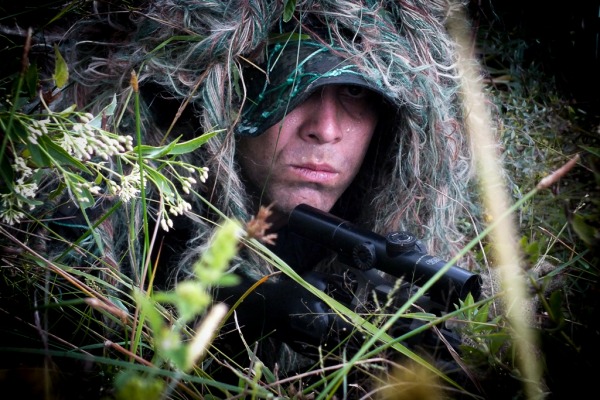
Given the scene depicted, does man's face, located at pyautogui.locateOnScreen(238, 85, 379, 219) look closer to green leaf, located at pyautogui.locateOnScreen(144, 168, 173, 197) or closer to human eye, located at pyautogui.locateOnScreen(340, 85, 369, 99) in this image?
human eye, located at pyautogui.locateOnScreen(340, 85, 369, 99)

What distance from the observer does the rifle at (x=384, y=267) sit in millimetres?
1436

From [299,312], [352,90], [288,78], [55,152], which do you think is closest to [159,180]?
[55,152]

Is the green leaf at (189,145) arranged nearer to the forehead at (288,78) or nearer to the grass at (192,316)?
the grass at (192,316)

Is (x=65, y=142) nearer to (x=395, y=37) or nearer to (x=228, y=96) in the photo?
(x=228, y=96)

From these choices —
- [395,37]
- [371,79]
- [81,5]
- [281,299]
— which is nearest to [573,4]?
[395,37]

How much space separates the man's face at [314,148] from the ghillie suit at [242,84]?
0.10 metres

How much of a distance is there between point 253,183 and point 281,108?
38 centimetres

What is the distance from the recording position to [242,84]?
73.5 inches

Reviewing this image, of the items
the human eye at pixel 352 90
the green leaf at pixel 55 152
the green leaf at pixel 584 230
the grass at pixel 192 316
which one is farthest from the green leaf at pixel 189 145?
the human eye at pixel 352 90

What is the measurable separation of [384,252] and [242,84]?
0.76m

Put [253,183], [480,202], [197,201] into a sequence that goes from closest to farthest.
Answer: [197,201] → [253,183] → [480,202]

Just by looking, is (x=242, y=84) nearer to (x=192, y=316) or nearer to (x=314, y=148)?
(x=314, y=148)

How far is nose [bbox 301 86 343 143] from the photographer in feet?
6.20

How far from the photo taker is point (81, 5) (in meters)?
1.68
